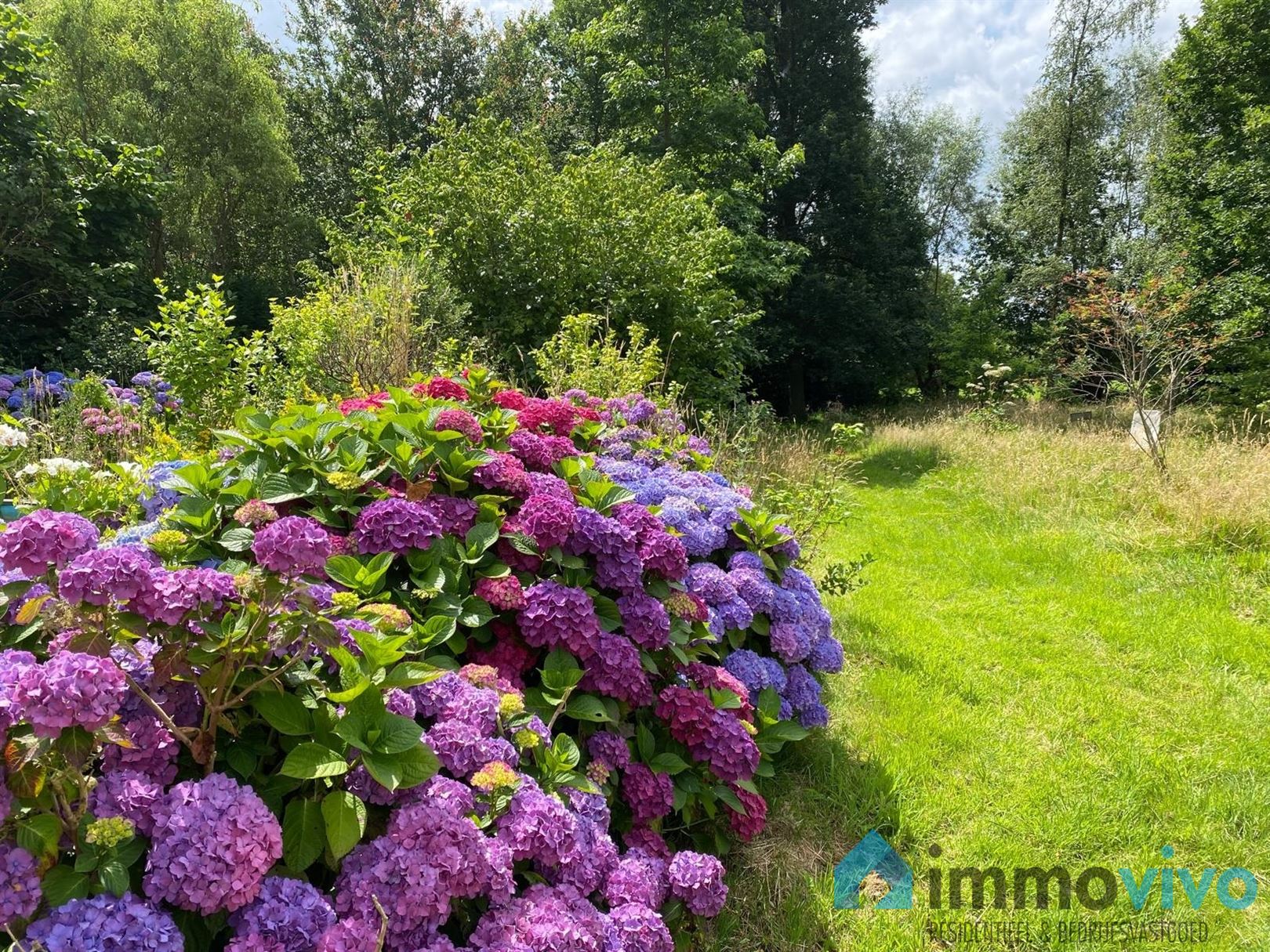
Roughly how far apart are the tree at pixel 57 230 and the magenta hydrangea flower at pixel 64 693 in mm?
9175

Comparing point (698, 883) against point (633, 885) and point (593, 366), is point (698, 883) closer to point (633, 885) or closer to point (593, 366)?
point (633, 885)

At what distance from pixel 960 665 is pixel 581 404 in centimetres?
264

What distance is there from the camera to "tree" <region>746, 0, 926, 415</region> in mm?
16266

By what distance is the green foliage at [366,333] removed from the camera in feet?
16.9

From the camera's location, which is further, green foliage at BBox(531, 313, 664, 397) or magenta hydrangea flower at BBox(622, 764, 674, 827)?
green foliage at BBox(531, 313, 664, 397)

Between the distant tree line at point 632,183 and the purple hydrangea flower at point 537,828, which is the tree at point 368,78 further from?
the purple hydrangea flower at point 537,828

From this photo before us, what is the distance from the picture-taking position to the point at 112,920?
1030 millimetres

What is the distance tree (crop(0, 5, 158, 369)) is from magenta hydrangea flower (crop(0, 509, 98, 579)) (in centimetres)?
886

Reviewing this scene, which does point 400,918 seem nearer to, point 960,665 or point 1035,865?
point 1035,865

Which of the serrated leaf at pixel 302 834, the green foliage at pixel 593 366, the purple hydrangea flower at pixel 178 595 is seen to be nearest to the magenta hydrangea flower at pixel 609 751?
the serrated leaf at pixel 302 834

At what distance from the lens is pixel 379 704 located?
136 cm

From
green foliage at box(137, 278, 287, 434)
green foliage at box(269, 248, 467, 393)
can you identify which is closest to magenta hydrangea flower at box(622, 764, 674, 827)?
green foliage at box(269, 248, 467, 393)

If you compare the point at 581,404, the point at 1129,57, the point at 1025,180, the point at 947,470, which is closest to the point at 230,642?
the point at 581,404

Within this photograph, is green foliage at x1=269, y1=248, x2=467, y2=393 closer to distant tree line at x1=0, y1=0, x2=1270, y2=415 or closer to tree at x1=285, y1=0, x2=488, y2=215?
distant tree line at x1=0, y1=0, x2=1270, y2=415
